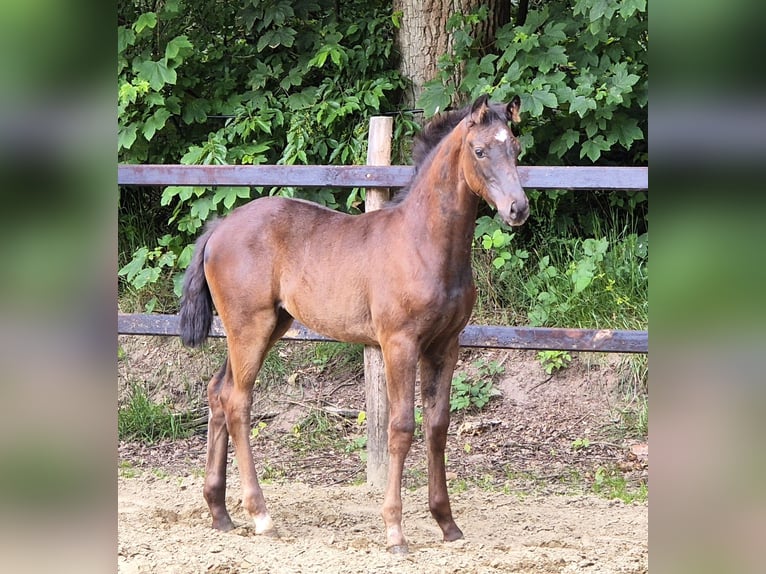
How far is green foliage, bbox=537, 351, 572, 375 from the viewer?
6.23 metres

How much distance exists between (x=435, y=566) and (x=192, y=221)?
3765 mm

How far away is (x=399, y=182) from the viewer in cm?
454

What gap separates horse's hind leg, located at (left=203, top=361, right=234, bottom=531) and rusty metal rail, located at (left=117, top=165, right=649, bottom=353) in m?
0.48

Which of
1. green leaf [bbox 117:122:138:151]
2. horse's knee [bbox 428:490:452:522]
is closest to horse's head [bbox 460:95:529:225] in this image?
horse's knee [bbox 428:490:452:522]

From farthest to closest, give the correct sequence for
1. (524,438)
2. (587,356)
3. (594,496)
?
1. (587,356)
2. (524,438)
3. (594,496)

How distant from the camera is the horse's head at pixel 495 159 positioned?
3338 mm

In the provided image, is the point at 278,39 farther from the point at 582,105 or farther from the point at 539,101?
the point at 582,105

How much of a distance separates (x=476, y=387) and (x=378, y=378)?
5.34 ft

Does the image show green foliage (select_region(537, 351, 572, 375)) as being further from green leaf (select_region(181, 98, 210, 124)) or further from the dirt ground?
green leaf (select_region(181, 98, 210, 124))

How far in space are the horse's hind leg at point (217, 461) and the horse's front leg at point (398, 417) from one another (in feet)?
2.98

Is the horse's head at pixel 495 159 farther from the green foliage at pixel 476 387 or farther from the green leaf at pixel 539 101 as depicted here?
the green foliage at pixel 476 387
